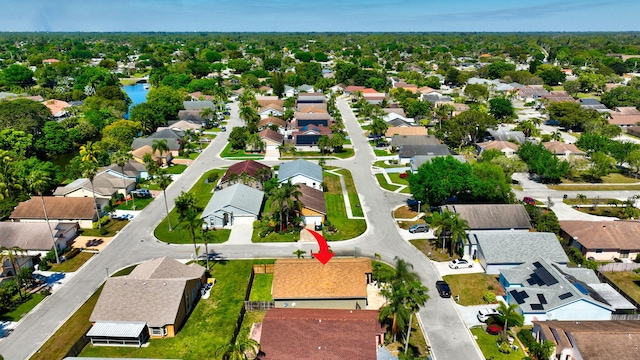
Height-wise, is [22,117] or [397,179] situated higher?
[22,117]

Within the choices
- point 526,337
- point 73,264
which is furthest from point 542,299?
point 73,264

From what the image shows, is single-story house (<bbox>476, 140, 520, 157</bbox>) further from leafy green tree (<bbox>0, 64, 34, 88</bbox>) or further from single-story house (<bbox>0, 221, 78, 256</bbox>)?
leafy green tree (<bbox>0, 64, 34, 88</bbox>)

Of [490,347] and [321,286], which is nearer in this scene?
[490,347]

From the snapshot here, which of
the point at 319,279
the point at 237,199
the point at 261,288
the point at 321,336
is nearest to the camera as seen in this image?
the point at 321,336

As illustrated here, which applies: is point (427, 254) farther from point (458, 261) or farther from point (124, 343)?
point (124, 343)

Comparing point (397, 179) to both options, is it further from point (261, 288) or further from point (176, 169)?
point (176, 169)

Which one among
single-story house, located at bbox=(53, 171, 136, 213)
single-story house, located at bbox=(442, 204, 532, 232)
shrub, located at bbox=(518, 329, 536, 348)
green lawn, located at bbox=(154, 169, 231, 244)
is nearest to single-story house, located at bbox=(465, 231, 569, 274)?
single-story house, located at bbox=(442, 204, 532, 232)
